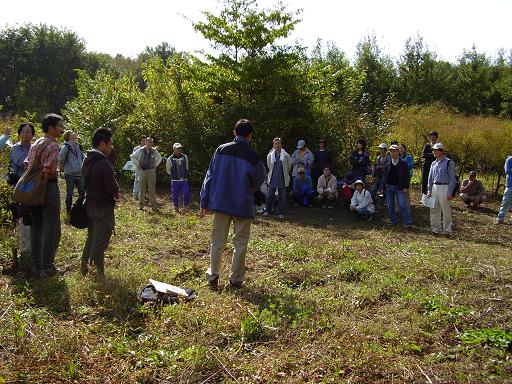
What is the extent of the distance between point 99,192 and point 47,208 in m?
0.69

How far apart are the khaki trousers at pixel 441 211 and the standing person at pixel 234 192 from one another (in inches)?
224

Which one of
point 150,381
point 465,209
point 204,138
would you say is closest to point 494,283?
point 150,381

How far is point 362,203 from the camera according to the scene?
11695mm

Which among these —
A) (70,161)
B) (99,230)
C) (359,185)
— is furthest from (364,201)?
(99,230)

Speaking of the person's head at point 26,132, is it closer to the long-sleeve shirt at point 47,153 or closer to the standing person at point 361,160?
the long-sleeve shirt at point 47,153

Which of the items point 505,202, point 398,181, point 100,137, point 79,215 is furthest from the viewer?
point 505,202

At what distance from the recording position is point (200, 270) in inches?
264

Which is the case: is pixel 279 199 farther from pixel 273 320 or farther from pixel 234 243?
pixel 273 320

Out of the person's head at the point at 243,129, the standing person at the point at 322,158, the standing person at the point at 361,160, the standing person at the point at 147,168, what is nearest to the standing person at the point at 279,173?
the standing person at the point at 322,158

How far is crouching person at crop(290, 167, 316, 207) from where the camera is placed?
1308cm

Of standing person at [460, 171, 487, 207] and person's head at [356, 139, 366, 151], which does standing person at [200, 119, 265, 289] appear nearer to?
person's head at [356, 139, 366, 151]

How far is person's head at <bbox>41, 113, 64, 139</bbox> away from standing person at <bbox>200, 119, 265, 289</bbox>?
1.96 metres

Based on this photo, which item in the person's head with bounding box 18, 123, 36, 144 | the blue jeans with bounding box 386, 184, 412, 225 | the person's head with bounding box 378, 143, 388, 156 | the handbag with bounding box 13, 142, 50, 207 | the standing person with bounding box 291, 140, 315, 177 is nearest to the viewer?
the handbag with bounding box 13, 142, 50, 207

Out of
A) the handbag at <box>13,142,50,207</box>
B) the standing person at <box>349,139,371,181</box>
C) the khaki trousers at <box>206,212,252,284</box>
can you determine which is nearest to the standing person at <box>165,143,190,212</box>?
the standing person at <box>349,139,371,181</box>
